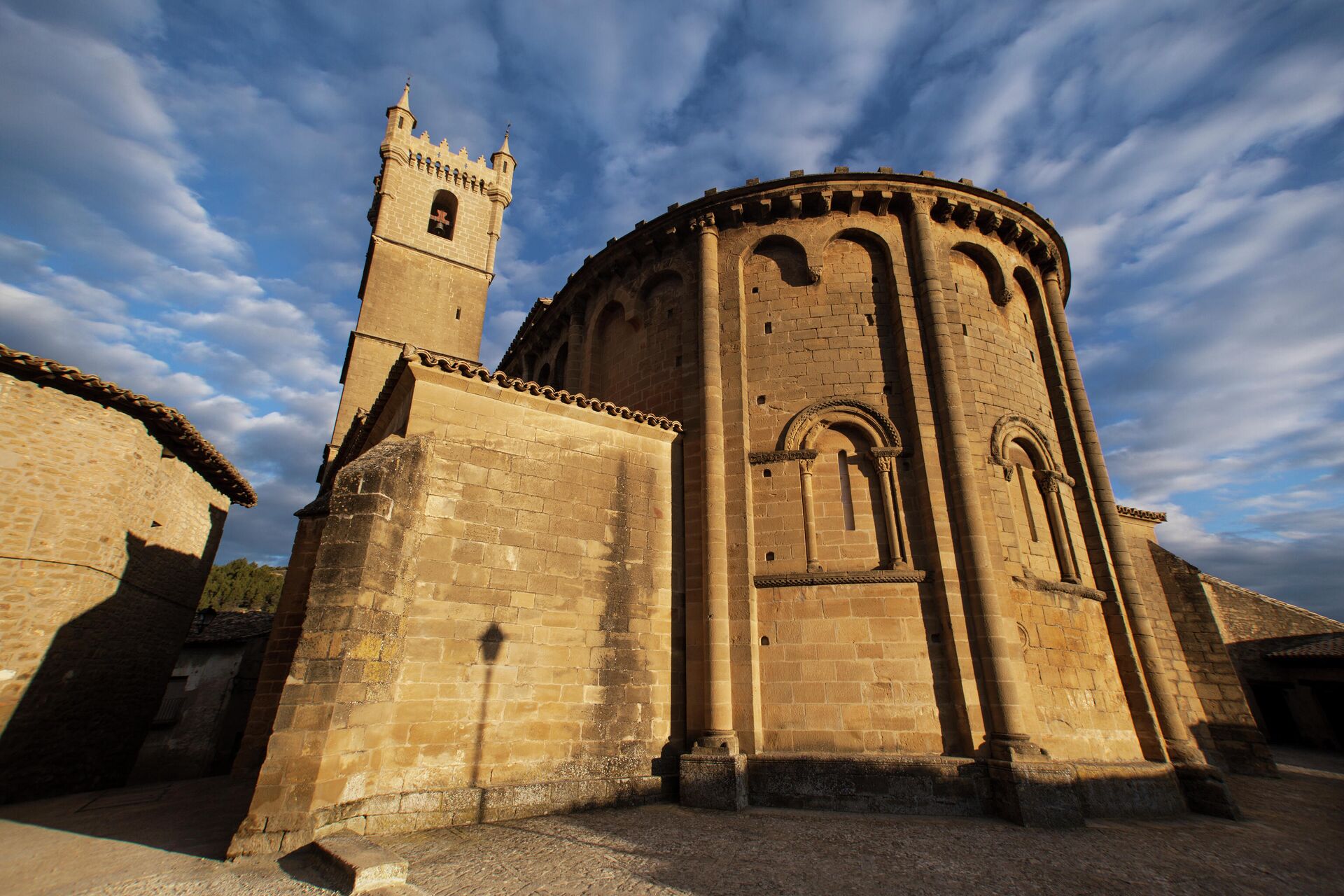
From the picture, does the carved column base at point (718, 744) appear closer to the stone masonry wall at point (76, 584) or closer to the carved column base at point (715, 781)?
the carved column base at point (715, 781)

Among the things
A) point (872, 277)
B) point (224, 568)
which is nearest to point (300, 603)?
point (872, 277)

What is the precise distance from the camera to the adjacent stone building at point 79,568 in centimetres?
986

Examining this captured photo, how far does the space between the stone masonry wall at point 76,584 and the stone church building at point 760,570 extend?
4.19 meters

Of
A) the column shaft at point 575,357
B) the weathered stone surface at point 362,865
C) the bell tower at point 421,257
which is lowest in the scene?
the weathered stone surface at point 362,865

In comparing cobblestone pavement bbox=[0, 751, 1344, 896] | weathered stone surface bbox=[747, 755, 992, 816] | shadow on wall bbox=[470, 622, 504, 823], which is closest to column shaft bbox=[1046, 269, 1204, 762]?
cobblestone pavement bbox=[0, 751, 1344, 896]

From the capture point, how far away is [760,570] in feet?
32.5

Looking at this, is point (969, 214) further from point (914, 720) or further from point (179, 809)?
point (179, 809)

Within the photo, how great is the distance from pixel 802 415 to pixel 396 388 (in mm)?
6718

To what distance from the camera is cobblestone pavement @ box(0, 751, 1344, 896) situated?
5.19m

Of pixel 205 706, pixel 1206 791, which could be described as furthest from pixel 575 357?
pixel 205 706

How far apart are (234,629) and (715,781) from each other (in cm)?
1796

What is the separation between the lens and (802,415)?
10625mm

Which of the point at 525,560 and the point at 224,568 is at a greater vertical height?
the point at 224,568

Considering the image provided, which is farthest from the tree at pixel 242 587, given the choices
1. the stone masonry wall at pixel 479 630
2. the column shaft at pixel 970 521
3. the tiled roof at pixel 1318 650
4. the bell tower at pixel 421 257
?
the tiled roof at pixel 1318 650
